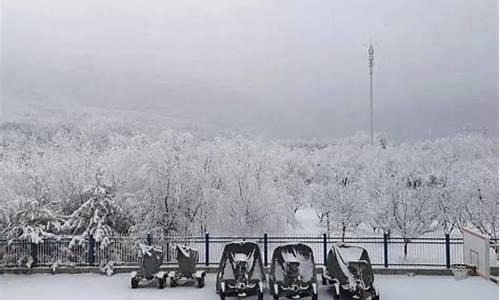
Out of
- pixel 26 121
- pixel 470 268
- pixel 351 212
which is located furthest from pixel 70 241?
pixel 26 121

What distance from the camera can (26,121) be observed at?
3606 centimetres

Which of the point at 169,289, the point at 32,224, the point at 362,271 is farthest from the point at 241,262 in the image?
the point at 32,224

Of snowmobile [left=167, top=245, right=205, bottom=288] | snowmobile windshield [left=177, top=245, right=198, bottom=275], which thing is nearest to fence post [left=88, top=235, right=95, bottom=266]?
snowmobile [left=167, top=245, right=205, bottom=288]

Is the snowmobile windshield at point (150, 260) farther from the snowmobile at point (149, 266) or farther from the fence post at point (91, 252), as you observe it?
the fence post at point (91, 252)

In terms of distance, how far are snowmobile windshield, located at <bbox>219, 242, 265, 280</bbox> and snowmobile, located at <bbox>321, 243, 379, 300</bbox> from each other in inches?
58.2

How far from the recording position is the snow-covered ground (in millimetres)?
10204

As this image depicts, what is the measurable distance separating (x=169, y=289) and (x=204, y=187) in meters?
11.7

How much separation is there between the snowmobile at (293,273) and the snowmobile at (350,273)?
0.48 metres

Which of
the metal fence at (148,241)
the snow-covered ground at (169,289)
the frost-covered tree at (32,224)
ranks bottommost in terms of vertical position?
the snow-covered ground at (169,289)

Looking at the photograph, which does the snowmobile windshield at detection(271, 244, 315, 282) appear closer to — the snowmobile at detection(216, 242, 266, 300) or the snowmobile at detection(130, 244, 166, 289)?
the snowmobile at detection(216, 242, 266, 300)

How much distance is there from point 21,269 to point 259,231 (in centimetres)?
1459

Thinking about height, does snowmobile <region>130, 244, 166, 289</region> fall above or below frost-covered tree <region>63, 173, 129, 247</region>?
below

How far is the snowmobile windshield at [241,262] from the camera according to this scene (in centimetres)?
993

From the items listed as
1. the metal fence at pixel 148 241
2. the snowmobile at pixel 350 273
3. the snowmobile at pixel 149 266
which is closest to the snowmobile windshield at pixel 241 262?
the snowmobile at pixel 350 273
